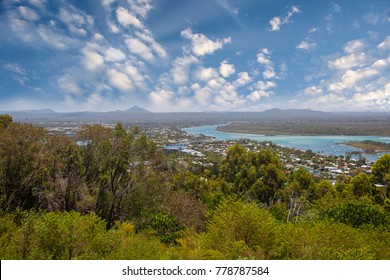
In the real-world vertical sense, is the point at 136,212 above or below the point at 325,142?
above

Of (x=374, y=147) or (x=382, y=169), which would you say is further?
(x=374, y=147)

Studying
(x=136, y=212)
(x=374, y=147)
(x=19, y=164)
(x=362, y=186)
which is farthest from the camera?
(x=374, y=147)

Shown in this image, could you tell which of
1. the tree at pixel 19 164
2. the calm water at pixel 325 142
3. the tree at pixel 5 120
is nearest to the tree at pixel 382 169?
the tree at pixel 19 164

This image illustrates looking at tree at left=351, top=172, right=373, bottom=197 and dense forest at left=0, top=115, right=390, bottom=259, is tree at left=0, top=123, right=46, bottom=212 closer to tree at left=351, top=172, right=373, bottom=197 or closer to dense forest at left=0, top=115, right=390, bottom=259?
dense forest at left=0, top=115, right=390, bottom=259

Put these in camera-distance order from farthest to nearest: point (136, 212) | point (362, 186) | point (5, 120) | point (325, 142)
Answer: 1. point (325, 142)
2. point (362, 186)
3. point (5, 120)
4. point (136, 212)

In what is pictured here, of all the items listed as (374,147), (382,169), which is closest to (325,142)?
(374,147)

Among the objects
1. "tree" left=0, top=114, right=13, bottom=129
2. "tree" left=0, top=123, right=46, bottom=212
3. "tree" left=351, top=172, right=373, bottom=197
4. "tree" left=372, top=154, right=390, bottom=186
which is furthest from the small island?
"tree" left=0, top=114, right=13, bottom=129

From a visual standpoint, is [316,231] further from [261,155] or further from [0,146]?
[261,155]

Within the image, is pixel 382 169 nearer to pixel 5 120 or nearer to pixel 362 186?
pixel 362 186
